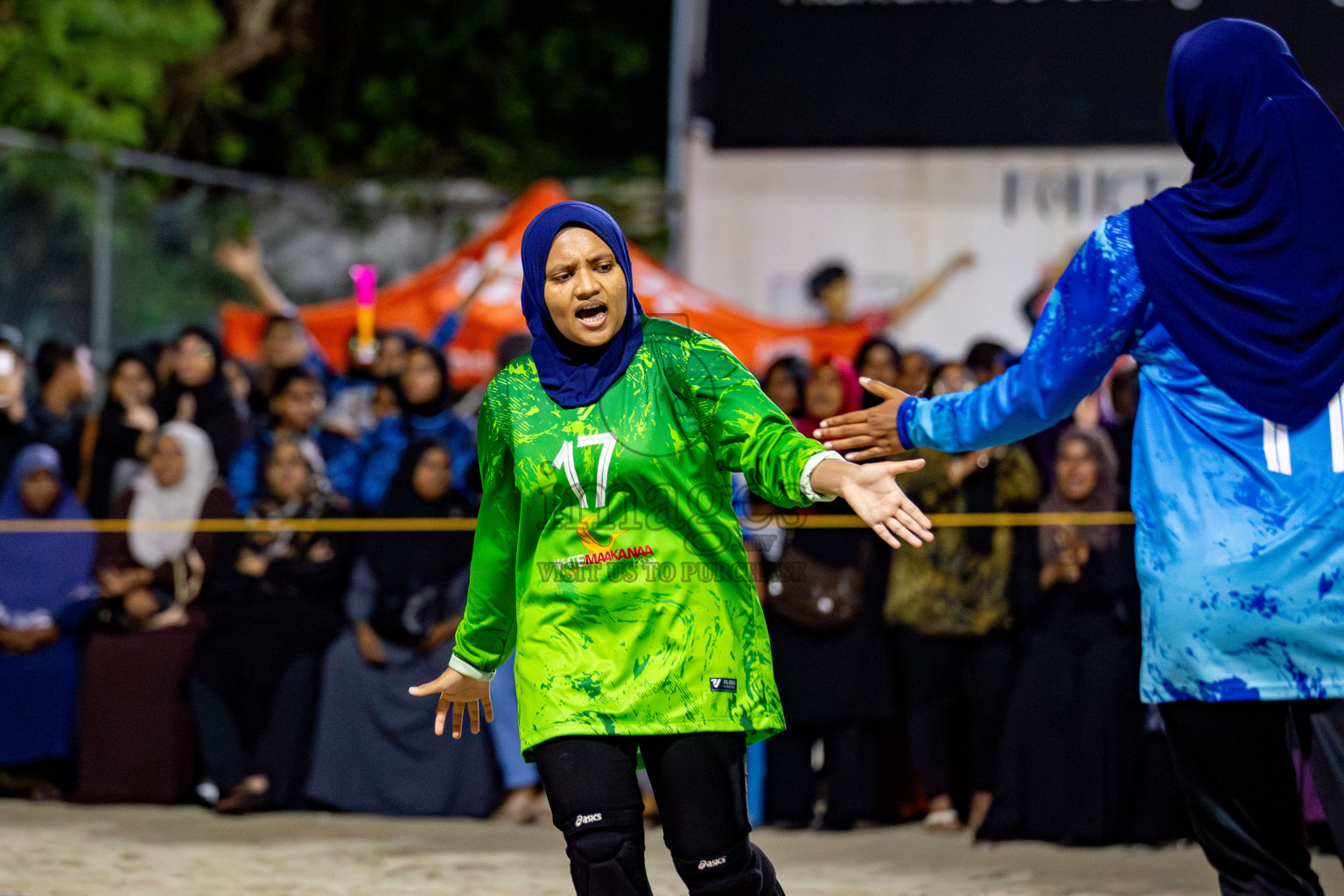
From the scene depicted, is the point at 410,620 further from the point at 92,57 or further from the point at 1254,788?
the point at 92,57

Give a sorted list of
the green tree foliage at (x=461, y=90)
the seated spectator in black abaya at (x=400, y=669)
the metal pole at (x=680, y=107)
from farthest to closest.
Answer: the green tree foliage at (x=461, y=90) < the metal pole at (x=680, y=107) < the seated spectator in black abaya at (x=400, y=669)

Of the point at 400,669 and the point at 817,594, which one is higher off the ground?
the point at 817,594

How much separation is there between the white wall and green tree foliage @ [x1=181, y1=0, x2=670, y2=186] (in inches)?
186

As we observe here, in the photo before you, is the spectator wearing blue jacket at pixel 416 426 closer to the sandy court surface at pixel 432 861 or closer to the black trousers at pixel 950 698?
the sandy court surface at pixel 432 861

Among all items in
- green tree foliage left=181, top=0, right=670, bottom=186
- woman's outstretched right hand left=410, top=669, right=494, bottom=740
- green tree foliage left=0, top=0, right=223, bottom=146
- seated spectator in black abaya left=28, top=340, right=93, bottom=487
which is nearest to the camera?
woman's outstretched right hand left=410, top=669, right=494, bottom=740

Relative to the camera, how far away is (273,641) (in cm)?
745

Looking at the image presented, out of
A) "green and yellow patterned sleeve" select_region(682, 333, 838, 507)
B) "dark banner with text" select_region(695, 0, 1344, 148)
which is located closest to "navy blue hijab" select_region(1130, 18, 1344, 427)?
"green and yellow patterned sleeve" select_region(682, 333, 838, 507)

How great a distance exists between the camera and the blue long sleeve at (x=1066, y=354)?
9.95ft

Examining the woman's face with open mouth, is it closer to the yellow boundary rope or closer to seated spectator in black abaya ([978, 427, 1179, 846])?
the yellow boundary rope

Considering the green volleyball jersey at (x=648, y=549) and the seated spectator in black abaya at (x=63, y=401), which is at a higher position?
the seated spectator in black abaya at (x=63, y=401)

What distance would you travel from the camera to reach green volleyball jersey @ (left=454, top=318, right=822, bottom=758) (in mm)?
3469

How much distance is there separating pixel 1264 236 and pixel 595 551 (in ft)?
4.84

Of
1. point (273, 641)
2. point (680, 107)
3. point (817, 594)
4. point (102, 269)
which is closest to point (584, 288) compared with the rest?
point (817, 594)

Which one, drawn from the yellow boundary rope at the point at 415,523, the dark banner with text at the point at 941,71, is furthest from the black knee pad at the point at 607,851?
the dark banner with text at the point at 941,71
